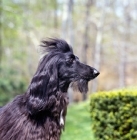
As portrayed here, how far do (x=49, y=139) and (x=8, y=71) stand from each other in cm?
1630

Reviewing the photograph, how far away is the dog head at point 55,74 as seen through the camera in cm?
434

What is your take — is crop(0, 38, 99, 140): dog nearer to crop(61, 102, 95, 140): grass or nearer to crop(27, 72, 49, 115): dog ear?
crop(27, 72, 49, 115): dog ear

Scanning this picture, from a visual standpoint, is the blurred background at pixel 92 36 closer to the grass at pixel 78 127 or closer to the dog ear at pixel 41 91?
the grass at pixel 78 127

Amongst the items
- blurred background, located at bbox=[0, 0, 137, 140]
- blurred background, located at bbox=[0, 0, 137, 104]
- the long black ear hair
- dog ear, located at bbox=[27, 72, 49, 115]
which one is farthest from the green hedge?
blurred background, located at bbox=[0, 0, 137, 104]

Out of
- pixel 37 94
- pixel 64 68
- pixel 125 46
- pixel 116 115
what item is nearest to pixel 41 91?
pixel 37 94

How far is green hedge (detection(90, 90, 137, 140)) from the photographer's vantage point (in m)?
6.54

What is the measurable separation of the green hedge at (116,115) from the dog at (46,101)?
2.12 meters

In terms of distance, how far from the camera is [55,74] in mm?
4422

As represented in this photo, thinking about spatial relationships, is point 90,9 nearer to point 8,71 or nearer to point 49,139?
point 8,71

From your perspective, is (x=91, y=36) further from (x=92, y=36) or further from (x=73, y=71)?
(x=73, y=71)

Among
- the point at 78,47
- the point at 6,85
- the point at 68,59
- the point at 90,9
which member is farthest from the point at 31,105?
the point at 78,47

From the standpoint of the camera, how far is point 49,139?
4445 mm

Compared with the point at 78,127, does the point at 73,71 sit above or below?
above

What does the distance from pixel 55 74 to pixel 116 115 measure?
268 centimetres
